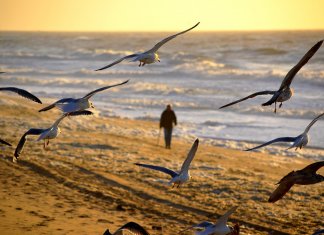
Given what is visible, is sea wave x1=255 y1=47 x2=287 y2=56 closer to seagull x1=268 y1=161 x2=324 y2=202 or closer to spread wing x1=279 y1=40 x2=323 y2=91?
spread wing x1=279 y1=40 x2=323 y2=91

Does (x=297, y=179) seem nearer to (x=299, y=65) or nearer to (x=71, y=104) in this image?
(x=299, y=65)

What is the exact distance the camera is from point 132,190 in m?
11.9

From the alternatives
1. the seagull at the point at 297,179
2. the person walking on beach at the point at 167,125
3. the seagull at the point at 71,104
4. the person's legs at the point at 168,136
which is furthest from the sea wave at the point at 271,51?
the seagull at the point at 297,179

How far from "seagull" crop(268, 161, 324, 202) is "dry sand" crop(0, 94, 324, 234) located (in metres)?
2.77

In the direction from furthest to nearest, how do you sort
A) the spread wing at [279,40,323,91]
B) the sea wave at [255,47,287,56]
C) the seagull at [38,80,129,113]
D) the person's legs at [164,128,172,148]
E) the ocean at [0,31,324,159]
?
the sea wave at [255,47,287,56] → the ocean at [0,31,324,159] → the person's legs at [164,128,172,148] → the seagull at [38,80,129,113] → the spread wing at [279,40,323,91]

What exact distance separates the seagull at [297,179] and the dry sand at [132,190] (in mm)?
2767

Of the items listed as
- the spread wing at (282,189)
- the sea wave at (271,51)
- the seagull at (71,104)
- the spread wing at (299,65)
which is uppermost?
the sea wave at (271,51)

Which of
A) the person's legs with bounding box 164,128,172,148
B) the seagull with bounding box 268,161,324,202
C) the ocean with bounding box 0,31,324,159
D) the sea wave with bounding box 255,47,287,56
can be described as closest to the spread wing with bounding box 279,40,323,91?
the seagull with bounding box 268,161,324,202

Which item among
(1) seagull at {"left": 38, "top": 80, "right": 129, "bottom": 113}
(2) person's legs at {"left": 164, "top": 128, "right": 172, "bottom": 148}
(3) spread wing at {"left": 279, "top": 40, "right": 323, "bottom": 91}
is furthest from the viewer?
(2) person's legs at {"left": 164, "top": 128, "right": 172, "bottom": 148}

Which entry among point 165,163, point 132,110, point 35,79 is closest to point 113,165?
point 165,163

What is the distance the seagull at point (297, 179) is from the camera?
22.7 feet

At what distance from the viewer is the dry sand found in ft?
30.9

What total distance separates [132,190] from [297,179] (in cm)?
535

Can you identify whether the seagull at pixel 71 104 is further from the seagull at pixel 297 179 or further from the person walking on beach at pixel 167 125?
the person walking on beach at pixel 167 125
